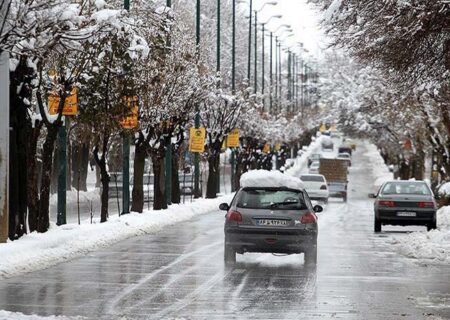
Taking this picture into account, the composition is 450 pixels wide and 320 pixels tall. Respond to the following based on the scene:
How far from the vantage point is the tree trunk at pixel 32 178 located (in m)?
25.0

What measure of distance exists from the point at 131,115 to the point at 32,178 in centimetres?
487

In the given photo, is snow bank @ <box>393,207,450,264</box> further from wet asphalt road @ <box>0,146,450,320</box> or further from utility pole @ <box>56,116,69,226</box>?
utility pole @ <box>56,116,69,226</box>

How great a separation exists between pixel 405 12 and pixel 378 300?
628 centimetres

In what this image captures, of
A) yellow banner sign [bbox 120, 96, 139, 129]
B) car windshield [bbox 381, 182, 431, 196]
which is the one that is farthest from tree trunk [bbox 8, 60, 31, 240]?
car windshield [bbox 381, 182, 431, 196]

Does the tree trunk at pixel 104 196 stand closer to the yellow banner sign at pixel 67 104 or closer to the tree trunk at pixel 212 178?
the yellow banner sign at pixel 67 104

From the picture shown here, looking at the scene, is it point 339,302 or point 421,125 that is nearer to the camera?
point 339,302

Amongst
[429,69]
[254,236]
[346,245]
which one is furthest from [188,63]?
[254,236]

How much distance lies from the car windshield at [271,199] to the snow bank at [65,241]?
3.52 m

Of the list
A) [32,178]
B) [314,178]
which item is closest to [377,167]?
[314,178]

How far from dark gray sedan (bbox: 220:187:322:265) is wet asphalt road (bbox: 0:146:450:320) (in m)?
0.36

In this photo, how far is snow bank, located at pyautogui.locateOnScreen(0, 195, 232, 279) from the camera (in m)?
19.5

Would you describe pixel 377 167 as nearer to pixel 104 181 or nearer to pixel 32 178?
pixel 104 181

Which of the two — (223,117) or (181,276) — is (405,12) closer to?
(181,276)

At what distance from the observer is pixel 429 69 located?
23734 mm
